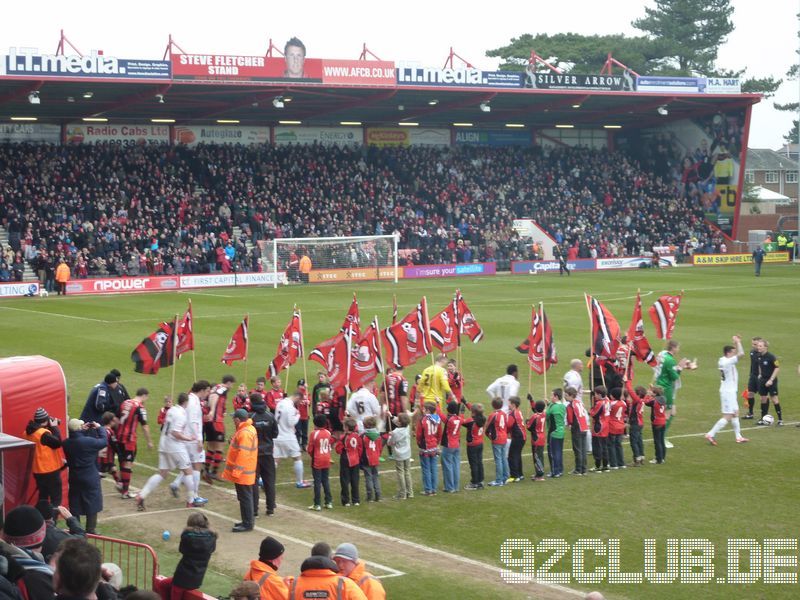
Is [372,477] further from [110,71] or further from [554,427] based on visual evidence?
[110,71]

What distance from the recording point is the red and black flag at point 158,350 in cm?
2031

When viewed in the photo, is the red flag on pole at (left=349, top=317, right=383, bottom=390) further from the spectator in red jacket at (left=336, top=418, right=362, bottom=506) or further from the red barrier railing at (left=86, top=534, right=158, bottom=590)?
the red barrier railing at (left=86, top=534, right=158, bottom=590)

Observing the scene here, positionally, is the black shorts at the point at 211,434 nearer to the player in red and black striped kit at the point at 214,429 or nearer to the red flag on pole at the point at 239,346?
the player in red and black striped kit at the point at 214,429

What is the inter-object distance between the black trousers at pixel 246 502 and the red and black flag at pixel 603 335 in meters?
8.00

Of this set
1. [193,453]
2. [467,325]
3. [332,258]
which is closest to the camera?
[193,453]

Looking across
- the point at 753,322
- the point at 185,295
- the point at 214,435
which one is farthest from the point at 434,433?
the point at 185,295

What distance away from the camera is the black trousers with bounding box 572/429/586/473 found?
1745cm

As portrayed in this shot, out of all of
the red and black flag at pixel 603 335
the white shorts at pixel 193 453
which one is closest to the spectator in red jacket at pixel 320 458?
the white shorts at pixel 193 453

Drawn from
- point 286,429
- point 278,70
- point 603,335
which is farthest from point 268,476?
point 278,70

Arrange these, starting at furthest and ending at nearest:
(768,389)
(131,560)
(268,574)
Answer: (768,389), (131,560), (268,574)

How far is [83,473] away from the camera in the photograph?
47.3 feet

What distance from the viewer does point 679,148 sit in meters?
76.1

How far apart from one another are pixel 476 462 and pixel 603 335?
4874mm

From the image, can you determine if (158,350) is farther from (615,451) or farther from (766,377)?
(766,377)
